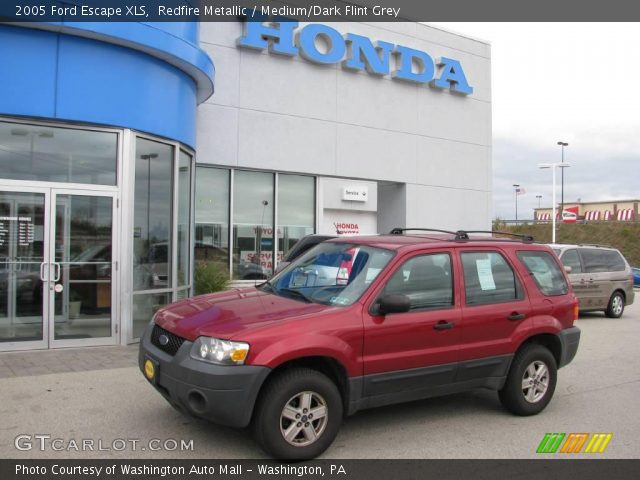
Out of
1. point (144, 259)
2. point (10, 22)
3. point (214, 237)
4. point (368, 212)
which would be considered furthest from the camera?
point (368, 212)

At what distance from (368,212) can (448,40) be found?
18.4 feet

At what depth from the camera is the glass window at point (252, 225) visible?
1295cm

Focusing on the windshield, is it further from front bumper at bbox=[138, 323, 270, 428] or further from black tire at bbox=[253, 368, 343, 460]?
front bumper at bbox=[138, 323, 270, 428]

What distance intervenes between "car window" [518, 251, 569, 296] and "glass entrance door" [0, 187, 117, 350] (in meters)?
5.84

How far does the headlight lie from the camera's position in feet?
13.9

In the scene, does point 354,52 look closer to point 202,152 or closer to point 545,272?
point 202,152

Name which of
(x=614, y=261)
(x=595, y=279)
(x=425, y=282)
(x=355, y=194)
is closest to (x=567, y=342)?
(x=425, y=282)

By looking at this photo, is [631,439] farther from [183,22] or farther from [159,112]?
[183,22]

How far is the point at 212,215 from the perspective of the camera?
12.6 meters

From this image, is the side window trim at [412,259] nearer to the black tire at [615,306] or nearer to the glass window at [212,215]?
the glass window at [212,215]

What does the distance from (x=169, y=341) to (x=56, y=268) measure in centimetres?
435

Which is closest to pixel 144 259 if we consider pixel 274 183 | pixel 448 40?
pixel 274 183

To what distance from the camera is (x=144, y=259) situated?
9102mm

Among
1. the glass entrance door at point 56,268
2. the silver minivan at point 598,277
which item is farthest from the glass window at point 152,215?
the silver minivan at point 598,277
